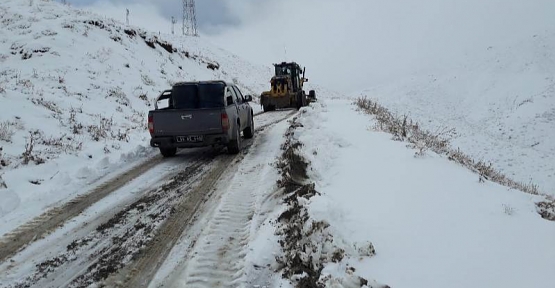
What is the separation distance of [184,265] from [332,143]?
509cm

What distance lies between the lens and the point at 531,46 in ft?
150

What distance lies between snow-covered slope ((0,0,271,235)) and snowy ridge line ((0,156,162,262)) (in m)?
0.24

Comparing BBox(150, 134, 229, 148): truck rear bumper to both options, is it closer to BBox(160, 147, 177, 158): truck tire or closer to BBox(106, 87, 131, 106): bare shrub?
BBox(160, 147, 177, 158): truck tire

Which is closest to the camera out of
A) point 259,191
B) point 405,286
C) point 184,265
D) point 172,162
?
point 405,286

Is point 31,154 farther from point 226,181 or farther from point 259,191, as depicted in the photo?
point 259,191

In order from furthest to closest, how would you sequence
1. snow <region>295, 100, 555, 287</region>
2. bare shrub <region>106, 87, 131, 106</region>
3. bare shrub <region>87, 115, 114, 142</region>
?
bare shrub <region>106, 87, 131, 106</region>
bare shrub <region>87, 115, 114, 142</region>
snow <region>295, 100, 555, 287</region>

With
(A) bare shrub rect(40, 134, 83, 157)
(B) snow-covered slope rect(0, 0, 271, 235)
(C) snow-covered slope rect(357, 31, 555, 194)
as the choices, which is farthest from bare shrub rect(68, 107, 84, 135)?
(C) snow-covered slope rect(357, 31, 555, 194)

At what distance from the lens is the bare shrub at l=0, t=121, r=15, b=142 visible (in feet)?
31.4

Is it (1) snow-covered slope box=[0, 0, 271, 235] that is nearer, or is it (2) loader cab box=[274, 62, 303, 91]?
(1) snow-covered slope box=[0, 0, 271, 235]

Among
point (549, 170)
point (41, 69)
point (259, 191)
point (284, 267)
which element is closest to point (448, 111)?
point (549, 170)

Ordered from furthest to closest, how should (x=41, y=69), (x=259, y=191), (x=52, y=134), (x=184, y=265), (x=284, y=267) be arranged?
(x=41, y=69) < (x=52, y=134) < (x=259, y=191) < (x=184, y=265) < (x=284, y=267)

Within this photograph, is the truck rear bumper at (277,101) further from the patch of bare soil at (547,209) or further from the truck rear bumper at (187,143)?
the patch of bare soil at (547,209)

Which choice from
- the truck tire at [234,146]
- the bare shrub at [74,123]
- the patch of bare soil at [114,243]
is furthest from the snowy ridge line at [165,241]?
the bare shrub at [74,123]

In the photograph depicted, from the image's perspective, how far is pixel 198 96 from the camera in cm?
1120
